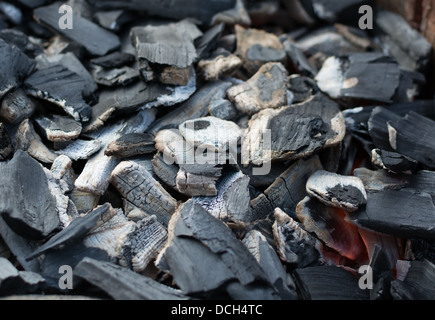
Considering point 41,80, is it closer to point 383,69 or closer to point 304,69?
point 304,69

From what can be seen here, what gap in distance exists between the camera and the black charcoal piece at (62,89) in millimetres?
2031

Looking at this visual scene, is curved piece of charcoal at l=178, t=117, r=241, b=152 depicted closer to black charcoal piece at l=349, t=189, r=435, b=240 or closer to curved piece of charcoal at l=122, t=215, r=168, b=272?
curved piece of charcoal at l=122, t=215, r=168, b=272

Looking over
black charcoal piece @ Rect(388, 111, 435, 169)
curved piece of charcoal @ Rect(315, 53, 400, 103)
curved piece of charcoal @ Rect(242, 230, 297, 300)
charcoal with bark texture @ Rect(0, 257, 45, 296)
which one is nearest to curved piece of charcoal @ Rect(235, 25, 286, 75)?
curved piece of charcoal @ Rect(315, 53, 400, 103)

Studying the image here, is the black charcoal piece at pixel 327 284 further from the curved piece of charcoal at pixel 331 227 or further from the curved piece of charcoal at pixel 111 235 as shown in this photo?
the curved piece of charcoal at pixel 111 235

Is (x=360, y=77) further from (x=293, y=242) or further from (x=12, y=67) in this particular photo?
(x=12, y=67)

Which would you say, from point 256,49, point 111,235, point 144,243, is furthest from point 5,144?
point 256,49

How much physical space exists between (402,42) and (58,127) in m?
1.89

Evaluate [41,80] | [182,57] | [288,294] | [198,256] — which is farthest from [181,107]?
[288,294]

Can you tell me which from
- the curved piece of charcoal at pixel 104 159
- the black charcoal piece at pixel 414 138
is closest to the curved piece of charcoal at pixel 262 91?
the curved piece of charcoal at pixel 104 159

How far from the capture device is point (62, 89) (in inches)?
82.1

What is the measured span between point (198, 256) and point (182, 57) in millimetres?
975

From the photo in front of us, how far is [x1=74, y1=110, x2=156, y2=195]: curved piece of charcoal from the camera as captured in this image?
182cm

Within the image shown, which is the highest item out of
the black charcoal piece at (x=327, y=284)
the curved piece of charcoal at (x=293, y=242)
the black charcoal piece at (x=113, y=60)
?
the black charcoal piece at (x=113, y=60)

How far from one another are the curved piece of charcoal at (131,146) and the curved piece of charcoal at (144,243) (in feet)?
1.04
